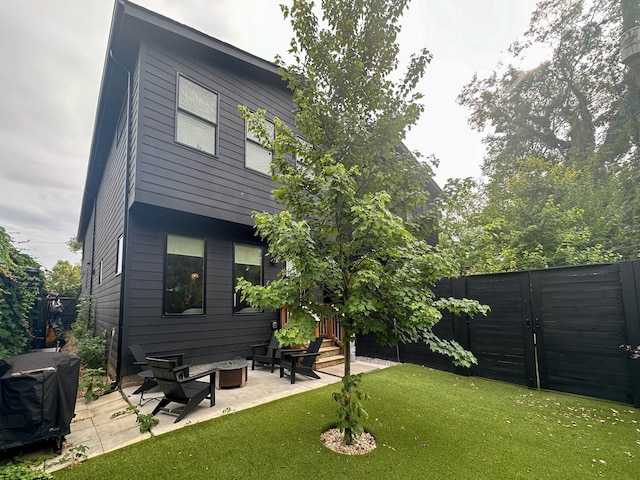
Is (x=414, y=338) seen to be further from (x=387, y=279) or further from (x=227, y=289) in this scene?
(x=227, y=289)

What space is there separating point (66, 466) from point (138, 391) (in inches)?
76.9

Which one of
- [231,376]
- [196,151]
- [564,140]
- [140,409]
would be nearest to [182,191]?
[196,151]

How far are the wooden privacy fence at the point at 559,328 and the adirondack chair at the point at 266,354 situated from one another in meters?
3.42

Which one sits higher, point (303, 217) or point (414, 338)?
point (303, 217)

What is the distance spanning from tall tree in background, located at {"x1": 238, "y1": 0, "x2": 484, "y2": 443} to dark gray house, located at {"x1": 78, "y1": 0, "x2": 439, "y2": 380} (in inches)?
121

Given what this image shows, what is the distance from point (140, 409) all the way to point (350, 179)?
407 centimetres

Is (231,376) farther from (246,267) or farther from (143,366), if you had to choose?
(246,267)

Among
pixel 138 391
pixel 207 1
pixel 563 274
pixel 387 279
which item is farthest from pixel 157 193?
pixel 563 274

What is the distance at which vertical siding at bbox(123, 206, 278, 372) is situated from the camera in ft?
17.1

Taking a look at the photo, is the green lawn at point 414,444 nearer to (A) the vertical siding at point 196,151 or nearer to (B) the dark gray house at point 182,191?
(B) the dark gray house at point 182,191

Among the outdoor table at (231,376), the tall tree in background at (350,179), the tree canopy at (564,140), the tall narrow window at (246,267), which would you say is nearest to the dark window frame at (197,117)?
the tall narrow window at (246,267)

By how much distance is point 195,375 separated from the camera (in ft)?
13.4

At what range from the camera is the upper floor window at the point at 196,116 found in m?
5.81

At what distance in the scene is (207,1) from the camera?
→ 25.4 feet
